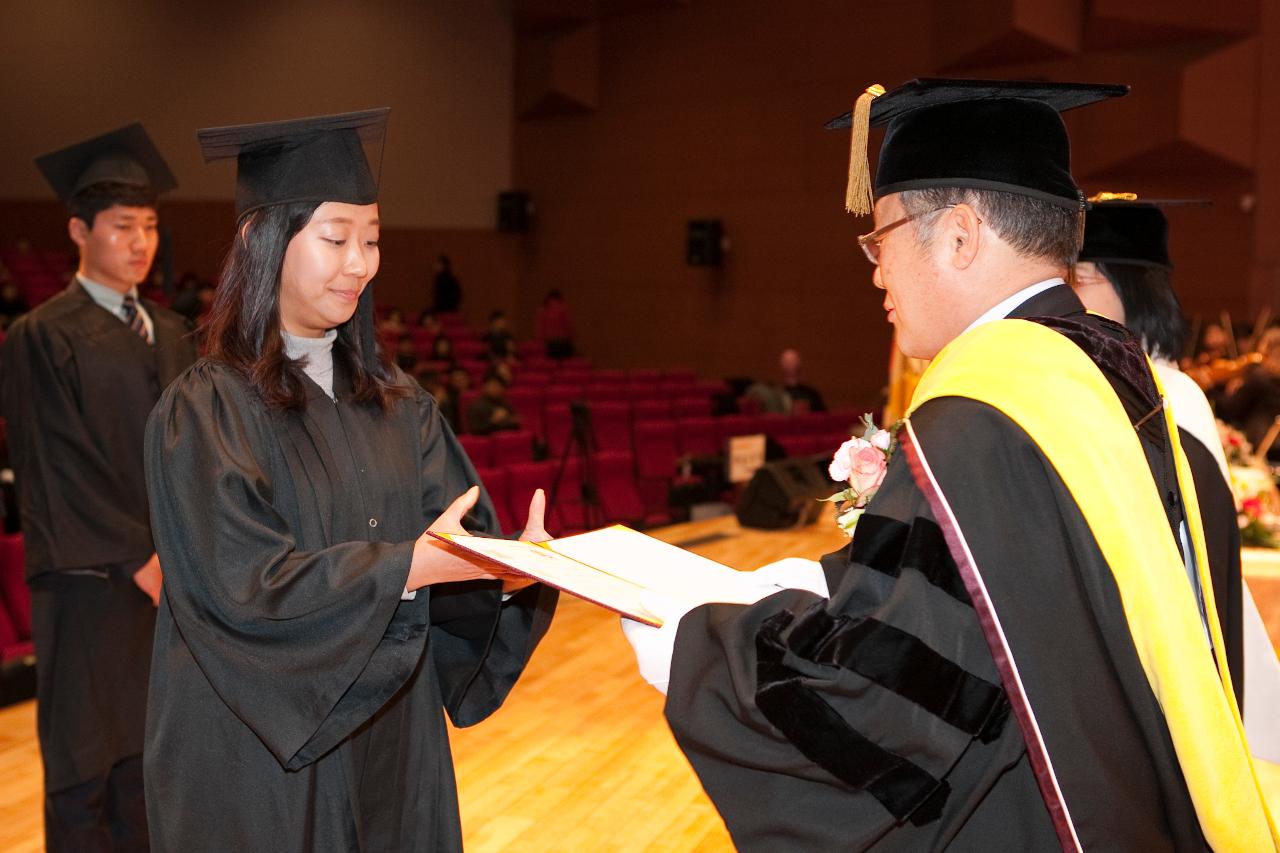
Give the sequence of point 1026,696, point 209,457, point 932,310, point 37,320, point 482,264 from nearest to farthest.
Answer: point 1026,696 → point 932,310 → point 209,457 → point 37,320 → point 482,264

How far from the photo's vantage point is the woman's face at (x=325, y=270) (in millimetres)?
2119

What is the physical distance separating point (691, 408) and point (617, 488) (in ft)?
8.24

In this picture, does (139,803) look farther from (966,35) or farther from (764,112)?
(764,112)

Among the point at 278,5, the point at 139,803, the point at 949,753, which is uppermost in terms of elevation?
the point at 278,5

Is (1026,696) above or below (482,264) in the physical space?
below

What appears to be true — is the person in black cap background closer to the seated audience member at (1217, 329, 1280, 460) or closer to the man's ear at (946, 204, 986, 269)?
the man's ear at (946, 204, 986, 269)

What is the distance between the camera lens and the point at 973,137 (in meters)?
1.61

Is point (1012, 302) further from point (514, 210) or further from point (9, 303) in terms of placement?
point (514, 210)

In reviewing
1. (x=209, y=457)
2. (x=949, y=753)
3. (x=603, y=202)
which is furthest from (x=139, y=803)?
(x=603, y=202)

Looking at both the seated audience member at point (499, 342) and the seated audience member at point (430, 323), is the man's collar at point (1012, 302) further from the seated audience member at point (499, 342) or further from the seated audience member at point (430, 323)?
the seated audience member at point (430, 323)

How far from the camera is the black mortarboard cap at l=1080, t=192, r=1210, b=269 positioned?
280 centimetres

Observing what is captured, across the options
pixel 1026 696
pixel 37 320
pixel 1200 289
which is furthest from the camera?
pixel 1200 289

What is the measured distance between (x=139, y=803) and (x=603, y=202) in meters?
14.9

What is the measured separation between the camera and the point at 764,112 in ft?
51.4
